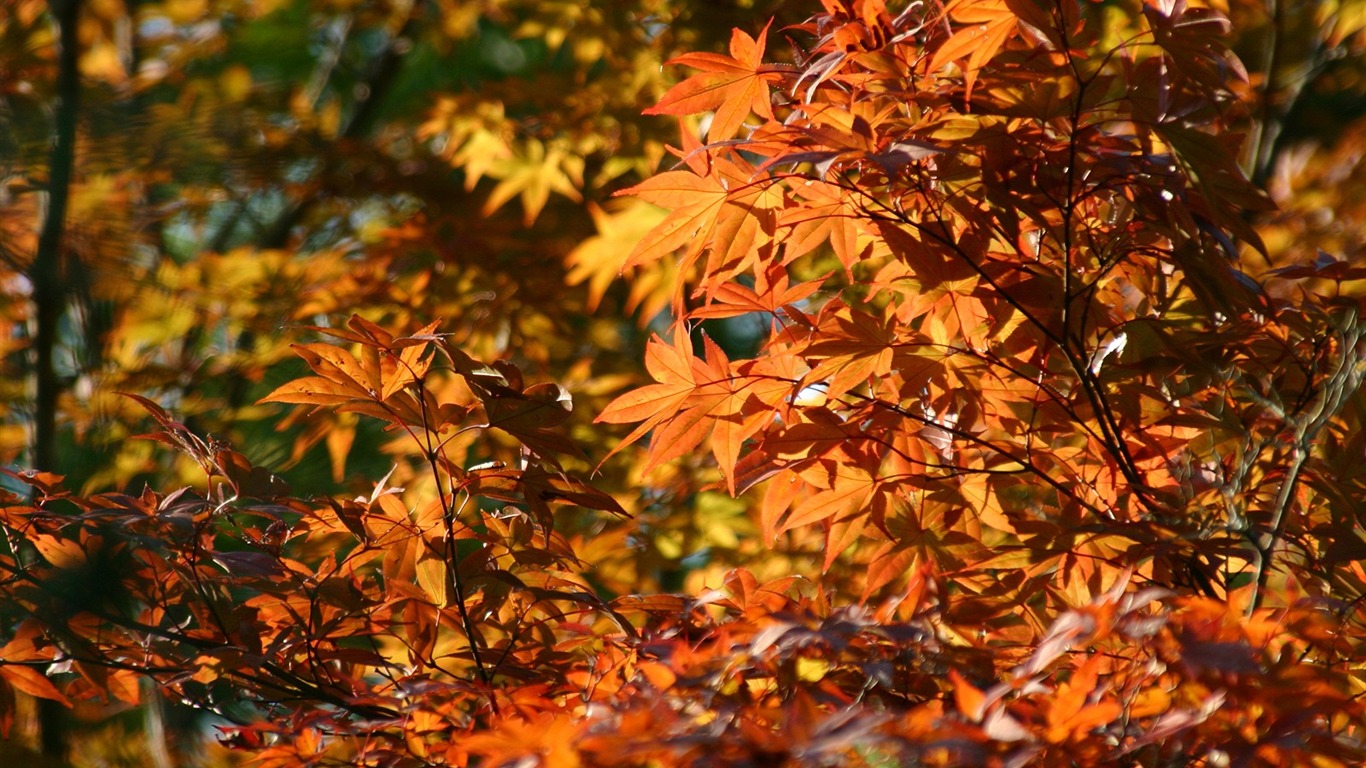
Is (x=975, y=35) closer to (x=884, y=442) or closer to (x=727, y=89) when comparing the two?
(x=727, y=89)

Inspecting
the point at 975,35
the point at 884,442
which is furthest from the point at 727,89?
the point at 884,442

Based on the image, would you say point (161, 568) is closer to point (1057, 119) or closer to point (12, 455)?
point (1057, 119)

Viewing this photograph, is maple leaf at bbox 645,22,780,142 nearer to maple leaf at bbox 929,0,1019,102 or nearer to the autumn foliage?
the autumn foliage

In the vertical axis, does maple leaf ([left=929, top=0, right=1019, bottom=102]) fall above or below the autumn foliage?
above

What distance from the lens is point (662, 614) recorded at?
103 cm

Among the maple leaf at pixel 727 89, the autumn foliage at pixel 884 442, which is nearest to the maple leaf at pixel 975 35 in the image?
the autumn foliage at pixel 884 442

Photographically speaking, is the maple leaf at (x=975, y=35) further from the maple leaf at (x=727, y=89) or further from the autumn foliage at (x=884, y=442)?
the maple leaf at (x=727, y=89)

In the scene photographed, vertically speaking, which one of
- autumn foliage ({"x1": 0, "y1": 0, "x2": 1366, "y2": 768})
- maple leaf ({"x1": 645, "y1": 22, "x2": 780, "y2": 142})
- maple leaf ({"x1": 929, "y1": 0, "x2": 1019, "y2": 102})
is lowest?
autumn foliage ({"x1": 0, "y1": 0, "x2": 1366, "y2": 768})

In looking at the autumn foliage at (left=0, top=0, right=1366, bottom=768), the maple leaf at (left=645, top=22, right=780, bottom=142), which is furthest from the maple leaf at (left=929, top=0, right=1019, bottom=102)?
the maple leaf at (left=645, top=22, right=780, bottom=142)

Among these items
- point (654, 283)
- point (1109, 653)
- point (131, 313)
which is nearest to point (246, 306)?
point (131, 313)

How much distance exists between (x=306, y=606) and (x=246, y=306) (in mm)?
1772

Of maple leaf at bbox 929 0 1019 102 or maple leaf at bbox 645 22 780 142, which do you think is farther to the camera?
maple leaf at bbox 645 22 780 142

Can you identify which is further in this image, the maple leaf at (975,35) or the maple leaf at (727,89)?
the maple leaf at (727,89)

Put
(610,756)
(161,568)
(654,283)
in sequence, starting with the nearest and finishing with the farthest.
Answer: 1. (610,756)
2. (161,568)
3. (654,283)
